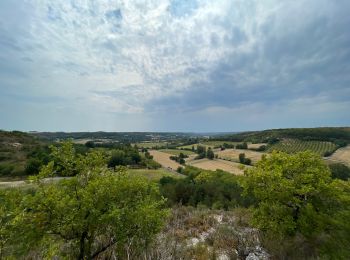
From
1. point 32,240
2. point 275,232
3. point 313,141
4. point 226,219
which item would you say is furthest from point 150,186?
point 313,141

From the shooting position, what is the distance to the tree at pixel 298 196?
1253 centimetres

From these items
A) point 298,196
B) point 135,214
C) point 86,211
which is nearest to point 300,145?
point 298,196

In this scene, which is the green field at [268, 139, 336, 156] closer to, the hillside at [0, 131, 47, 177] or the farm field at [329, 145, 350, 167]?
the farm field at [329, 145, 350, 167]

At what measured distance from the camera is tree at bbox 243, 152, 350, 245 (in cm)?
1253

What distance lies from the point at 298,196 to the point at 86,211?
41.5ft

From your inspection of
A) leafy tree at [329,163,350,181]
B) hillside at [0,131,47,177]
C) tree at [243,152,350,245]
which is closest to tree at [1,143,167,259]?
tree at [243,152,350,245]

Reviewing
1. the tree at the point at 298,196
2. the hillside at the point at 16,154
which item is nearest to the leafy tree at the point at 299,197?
the tree at the point at 298,196

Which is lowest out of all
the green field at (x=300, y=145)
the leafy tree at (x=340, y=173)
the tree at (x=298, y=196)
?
the leafy tree at (x=340, y=173)

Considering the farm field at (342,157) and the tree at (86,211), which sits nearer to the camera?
the tree at (86,211)

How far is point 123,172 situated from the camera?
9125 millimetres

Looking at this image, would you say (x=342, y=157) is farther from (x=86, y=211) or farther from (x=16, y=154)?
(x=16, y=154)

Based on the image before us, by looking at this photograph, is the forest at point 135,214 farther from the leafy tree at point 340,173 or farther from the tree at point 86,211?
the leafy tree at point 340,173

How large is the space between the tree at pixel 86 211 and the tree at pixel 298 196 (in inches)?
334

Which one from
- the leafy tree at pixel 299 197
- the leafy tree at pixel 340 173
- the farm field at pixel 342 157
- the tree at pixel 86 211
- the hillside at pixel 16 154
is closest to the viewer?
the tree at pixel 86 211
